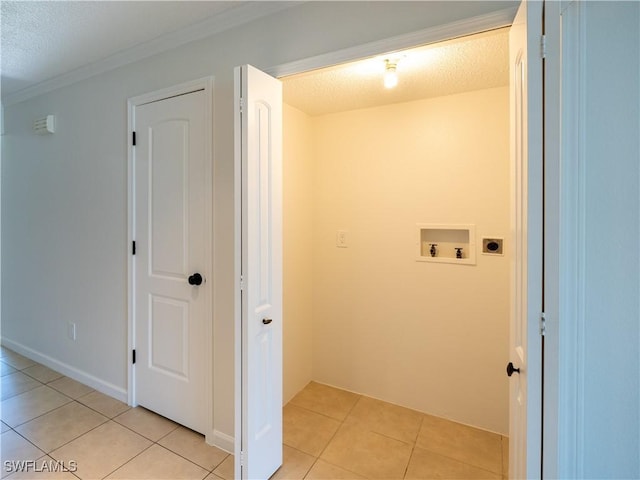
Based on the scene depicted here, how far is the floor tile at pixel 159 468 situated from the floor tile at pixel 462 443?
1.37m

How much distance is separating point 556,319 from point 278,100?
1.54 metres

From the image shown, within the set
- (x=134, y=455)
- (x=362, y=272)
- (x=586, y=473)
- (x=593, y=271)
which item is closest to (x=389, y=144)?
(x=362, y=272)

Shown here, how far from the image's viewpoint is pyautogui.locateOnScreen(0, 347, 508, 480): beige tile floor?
5.58 feet

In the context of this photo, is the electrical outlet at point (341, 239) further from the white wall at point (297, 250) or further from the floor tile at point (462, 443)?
the floor tile at point (462, 443)

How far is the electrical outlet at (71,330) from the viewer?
261 centimetres

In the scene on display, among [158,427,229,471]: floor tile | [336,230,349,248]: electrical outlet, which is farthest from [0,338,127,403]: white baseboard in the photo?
[336,230,349,248]: electrical outlet

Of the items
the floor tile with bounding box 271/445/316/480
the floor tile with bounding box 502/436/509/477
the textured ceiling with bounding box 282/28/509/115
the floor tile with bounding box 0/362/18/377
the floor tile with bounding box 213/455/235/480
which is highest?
the textured ceiling with bounding box 282/28/509/115

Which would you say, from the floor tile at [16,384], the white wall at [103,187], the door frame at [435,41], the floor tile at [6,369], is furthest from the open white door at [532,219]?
the floor tile at [6,369]

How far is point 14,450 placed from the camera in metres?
1.81

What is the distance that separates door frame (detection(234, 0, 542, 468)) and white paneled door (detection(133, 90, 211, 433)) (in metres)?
0.58

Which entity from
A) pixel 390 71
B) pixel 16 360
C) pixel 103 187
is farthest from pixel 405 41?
pixel 16 360

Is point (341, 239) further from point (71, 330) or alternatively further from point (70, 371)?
point (70, 371)

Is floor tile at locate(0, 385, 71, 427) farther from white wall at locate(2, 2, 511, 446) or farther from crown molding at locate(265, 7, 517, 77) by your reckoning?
crown molding at locate(265, 7, 517, 77)

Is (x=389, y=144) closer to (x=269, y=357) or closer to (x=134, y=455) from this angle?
(x=269, y=357)
